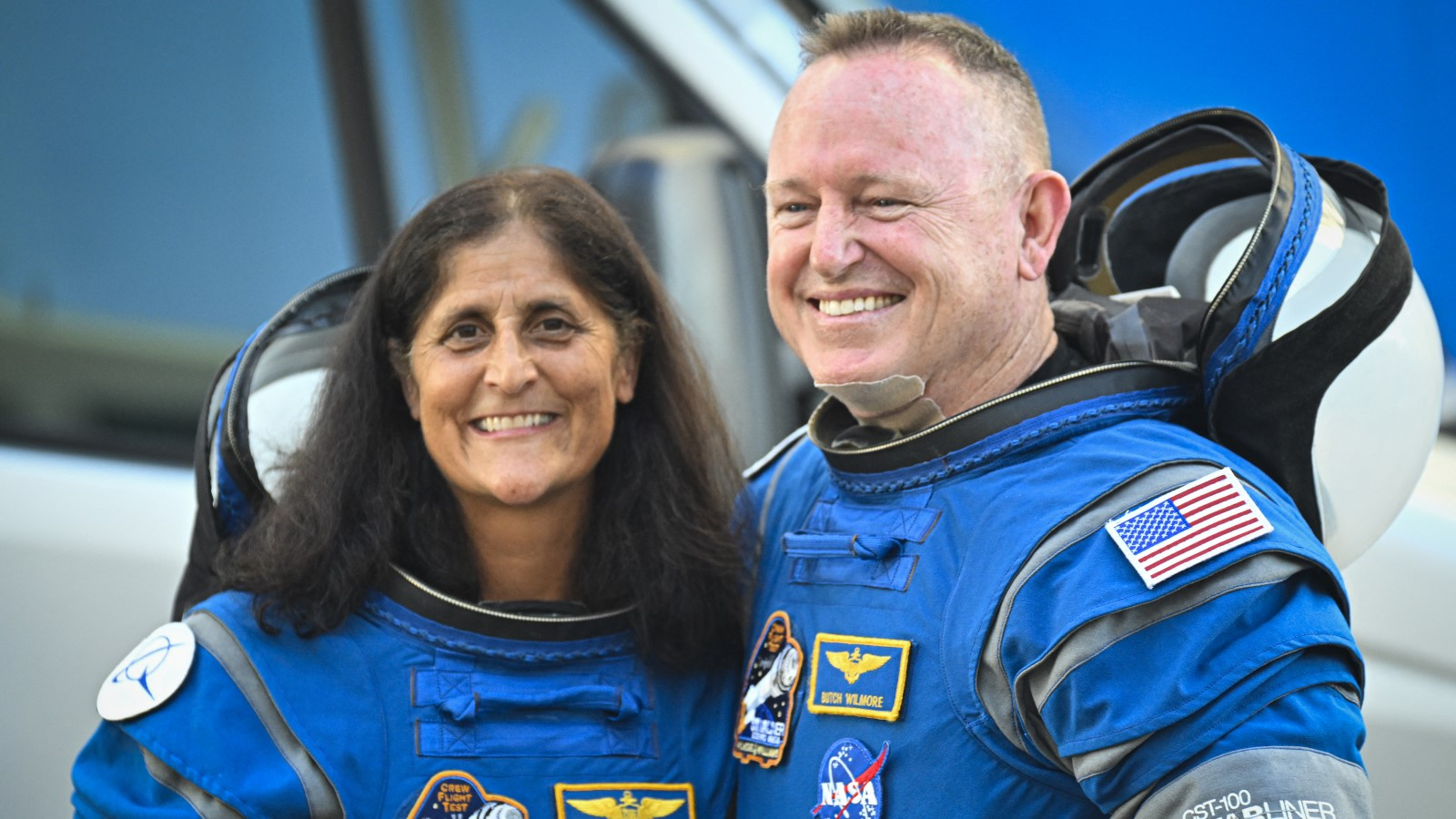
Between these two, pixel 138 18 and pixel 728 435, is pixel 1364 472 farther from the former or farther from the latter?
pixel 138 18

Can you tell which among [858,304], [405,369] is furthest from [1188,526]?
[405,369]

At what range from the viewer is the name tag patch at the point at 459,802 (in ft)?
6.47

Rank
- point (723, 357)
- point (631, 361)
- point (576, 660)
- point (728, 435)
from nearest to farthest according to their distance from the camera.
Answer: point (576, 660) < point (631, 361) < point (728, 435) < point (723, 357)

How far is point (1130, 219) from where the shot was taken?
247 centimetres

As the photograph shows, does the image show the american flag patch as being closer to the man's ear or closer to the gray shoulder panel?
the man's ear

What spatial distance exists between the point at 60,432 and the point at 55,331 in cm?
27

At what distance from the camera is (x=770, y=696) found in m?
2.03

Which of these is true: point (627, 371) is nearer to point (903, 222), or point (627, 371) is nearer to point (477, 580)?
point (477, 580)

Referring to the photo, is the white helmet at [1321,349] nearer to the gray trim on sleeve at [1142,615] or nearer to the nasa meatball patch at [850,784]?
the gray trim on sleeve at [1142,615]

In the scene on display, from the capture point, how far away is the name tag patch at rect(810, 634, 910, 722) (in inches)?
72.3

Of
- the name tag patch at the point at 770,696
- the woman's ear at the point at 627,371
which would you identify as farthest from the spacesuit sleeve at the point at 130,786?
the woman's ear at the point at 627,371

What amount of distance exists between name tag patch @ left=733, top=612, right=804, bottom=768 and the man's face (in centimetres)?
36

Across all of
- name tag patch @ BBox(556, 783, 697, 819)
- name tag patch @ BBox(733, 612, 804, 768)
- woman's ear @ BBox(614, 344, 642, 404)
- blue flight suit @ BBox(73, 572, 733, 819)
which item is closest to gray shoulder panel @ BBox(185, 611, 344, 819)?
blue flight suit @ BBox(73, 572, 733, 819)

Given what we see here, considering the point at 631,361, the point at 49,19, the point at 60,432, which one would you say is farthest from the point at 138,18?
the point at 631,361
